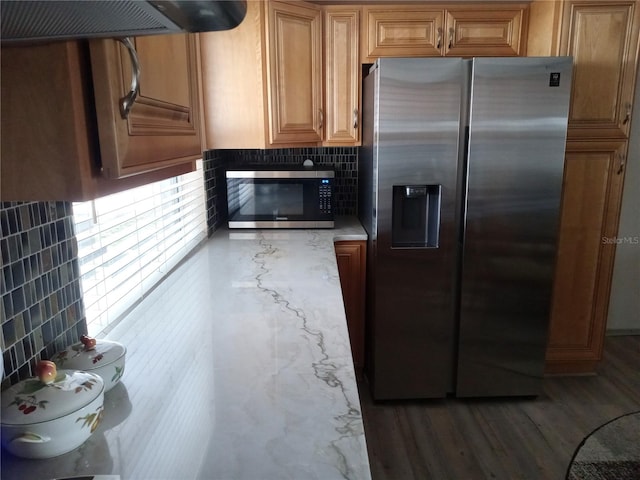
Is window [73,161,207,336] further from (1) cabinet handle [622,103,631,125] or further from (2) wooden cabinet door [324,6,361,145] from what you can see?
(1) cabinet handle [622,103,631,125]

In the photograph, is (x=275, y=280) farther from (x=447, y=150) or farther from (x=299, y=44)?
(x=299, y=44)

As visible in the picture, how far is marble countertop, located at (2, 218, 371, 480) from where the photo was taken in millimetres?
802

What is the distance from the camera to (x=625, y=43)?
2305mm

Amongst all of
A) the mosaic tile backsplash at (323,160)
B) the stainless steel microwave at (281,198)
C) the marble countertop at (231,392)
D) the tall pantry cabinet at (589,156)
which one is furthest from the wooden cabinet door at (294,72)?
the tall pantry cabinet at (589,156)

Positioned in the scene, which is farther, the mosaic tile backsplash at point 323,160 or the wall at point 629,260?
the wall at point 629,260

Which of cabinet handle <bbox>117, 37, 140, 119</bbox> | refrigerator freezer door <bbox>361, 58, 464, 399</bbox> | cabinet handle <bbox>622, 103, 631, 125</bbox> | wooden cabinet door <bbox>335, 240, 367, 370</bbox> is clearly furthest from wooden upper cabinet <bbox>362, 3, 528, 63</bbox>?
cabinet handle <bbox>117, 37, 140, 119</bbox>

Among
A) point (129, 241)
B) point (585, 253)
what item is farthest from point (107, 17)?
point (585, 253)

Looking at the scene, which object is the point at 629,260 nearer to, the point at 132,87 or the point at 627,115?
the point at 627,115

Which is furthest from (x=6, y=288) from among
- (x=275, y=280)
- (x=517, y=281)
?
(x=517, y=281)

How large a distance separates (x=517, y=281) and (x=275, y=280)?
49.2 inches

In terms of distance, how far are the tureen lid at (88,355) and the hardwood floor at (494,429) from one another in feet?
4.42

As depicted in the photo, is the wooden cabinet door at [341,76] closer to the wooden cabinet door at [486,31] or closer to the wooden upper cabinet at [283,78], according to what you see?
the wooden upper cabinet at [283,78]

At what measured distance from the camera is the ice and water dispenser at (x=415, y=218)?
2291 mm

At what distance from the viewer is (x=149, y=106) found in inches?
32.4
